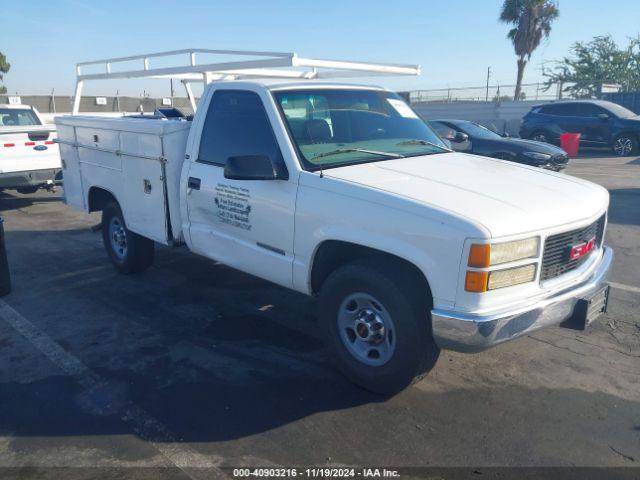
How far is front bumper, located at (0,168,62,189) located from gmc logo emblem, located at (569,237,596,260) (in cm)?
949

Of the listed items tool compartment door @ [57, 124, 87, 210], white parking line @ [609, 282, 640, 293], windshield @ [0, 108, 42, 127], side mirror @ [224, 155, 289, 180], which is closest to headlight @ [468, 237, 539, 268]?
side mirror @ [224, 155, 289, 180]

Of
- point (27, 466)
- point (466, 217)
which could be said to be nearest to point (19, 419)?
point (27, 466)

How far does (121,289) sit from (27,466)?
303cm

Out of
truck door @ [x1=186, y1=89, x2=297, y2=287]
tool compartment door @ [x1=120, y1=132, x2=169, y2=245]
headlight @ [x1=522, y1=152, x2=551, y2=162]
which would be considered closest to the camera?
truck door @ [x1=186, y1=89, x2=297, y2=287]

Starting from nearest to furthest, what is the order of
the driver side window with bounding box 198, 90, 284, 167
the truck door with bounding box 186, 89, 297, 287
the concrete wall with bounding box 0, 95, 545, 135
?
1. the truck door with bounding box 186, 89, 297, 287
2. the driver side window with bounding box 198, 90, 284, 167
3. the concrete wall with bounding box 0, 95, 545, 135

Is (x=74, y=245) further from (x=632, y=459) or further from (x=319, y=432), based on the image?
(x=632, y=459)

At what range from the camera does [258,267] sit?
4.47 m

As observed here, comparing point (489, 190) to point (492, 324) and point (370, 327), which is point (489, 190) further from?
point (370, 327)

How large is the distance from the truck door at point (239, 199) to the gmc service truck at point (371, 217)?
0.05 ft

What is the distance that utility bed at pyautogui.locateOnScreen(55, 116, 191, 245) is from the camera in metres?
5.19

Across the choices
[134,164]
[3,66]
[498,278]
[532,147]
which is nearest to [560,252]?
[498,278]

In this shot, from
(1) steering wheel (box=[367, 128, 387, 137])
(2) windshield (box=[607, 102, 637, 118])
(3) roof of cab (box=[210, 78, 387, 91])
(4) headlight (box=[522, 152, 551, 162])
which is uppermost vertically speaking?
(3) roof of cab (box=[210, 78, 387, 91])

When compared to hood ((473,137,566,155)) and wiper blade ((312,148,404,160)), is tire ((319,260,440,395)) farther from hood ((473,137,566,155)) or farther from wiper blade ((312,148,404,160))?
hood ((473,137,566,155))

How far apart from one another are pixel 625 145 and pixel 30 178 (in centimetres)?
1746
